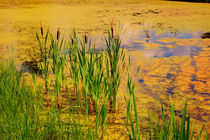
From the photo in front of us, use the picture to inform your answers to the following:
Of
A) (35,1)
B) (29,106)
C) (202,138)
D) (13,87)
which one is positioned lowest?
(202,138)

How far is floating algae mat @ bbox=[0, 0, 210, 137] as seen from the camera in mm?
1727

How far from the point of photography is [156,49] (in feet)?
9.43

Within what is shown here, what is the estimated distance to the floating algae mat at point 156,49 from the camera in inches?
68.0

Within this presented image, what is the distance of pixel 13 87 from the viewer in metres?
1.35

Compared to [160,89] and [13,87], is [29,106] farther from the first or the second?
[160,89]

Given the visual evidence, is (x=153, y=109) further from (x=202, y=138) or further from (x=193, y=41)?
(x=193, y=41)

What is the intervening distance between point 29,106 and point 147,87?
100 cm

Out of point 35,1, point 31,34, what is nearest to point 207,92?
point 31,34

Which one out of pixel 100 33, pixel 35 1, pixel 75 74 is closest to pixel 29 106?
pixel 75 74

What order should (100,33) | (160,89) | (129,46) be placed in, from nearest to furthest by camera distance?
(160,89), (129,46), (100,33)

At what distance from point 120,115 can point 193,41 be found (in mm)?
2122

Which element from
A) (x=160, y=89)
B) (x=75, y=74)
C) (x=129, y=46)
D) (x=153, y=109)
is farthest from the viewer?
(x=129, y=46)

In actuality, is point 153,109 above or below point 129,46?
below

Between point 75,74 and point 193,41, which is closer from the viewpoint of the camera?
point 75,74
